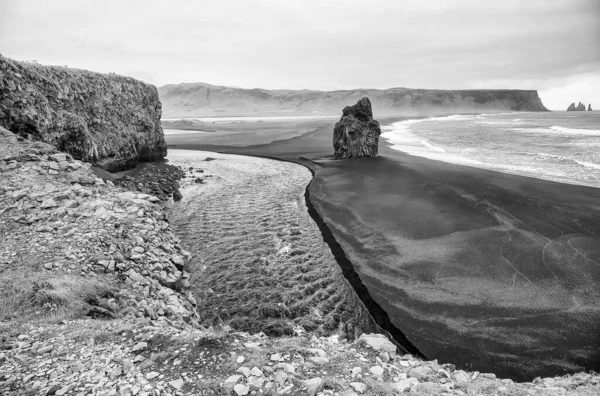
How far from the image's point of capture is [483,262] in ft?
37.8

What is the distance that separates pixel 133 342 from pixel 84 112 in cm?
2346

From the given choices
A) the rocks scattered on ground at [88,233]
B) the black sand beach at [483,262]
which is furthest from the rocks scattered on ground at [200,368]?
the rocks scattered on ground at [88,233]

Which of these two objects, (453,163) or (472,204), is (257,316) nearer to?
(472,204)

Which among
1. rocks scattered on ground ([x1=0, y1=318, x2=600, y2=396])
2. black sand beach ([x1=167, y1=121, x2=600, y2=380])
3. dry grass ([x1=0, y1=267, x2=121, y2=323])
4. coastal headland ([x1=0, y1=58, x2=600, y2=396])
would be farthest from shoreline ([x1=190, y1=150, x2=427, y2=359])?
dry grass ([x1=0, y1=267, x2=121, y2=323])

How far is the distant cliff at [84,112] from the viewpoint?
54.6 feet

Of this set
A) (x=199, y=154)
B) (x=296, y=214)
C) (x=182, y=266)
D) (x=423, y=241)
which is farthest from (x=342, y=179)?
(x=199, y=154)

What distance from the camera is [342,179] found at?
79.8 feet

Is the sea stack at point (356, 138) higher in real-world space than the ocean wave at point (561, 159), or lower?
higher

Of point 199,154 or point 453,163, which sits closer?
point 453,163

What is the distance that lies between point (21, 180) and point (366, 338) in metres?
13.5

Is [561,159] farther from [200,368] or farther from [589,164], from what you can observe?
[200,368]

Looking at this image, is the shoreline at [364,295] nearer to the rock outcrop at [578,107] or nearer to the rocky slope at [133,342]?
the rocky slope at [133,342]

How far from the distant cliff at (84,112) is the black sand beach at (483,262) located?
16110 mm

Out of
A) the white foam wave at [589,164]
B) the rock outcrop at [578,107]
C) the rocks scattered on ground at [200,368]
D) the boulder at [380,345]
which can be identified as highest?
the rock outcrop at [578,107]
